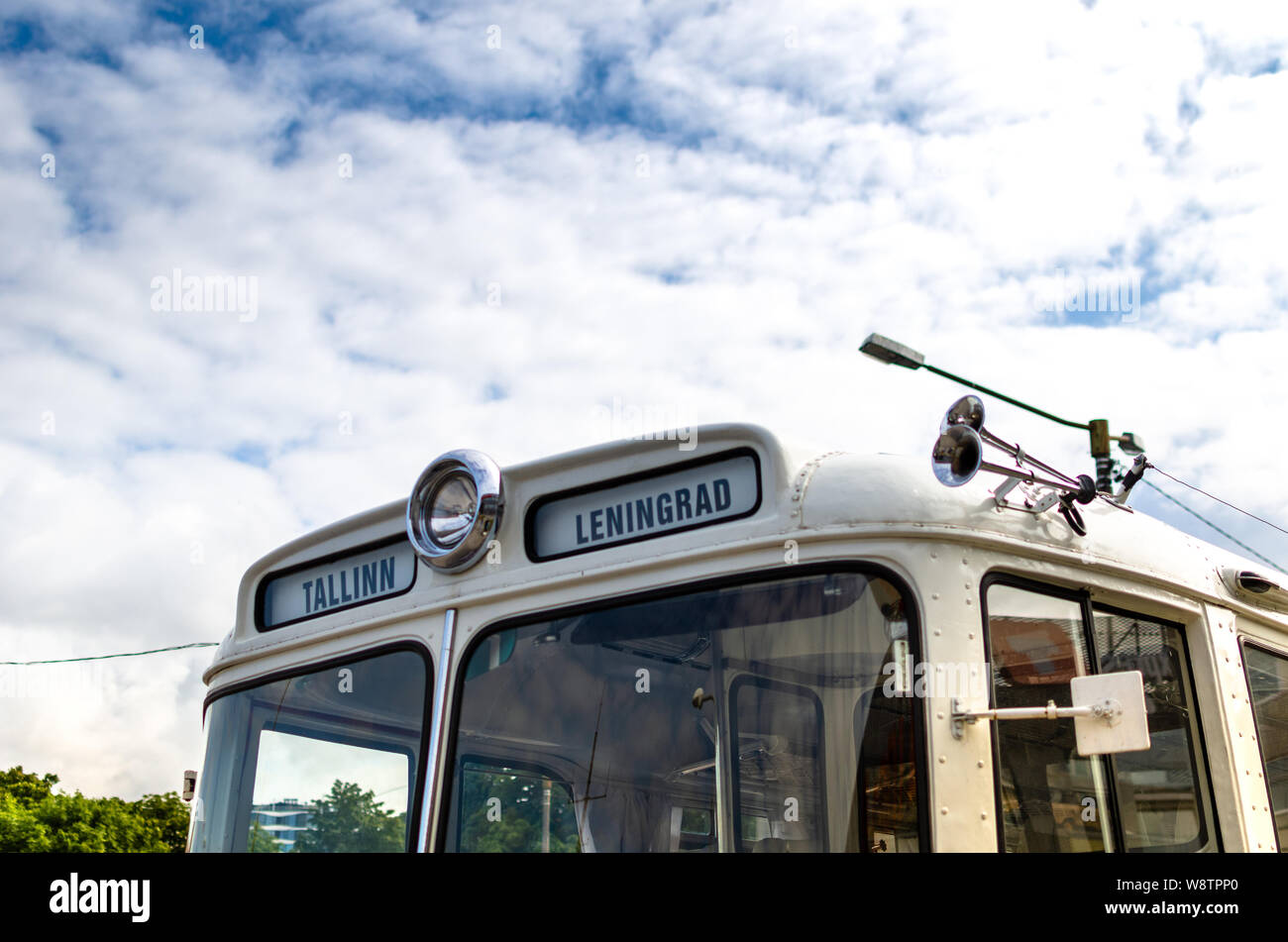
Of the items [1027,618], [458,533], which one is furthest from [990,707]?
[458,533]

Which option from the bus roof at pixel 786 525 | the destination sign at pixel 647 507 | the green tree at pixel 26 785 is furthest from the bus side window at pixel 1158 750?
the green tree at pixel 26 785

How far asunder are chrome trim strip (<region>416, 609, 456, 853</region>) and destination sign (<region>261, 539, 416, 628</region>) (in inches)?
12.6

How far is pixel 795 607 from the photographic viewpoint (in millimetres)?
3227

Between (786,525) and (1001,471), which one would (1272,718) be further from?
(786,525)

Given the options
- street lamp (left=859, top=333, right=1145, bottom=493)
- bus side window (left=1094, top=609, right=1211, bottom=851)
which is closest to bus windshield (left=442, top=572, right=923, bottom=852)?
bus side window (left=1094, top=609, right=1211, bottom=851)

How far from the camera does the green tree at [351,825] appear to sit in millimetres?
3785

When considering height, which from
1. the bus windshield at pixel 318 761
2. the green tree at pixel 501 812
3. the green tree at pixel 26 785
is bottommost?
the green tree at pixel 501 812

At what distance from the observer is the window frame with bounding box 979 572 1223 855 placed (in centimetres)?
300

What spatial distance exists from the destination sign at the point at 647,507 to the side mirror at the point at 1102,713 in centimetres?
84

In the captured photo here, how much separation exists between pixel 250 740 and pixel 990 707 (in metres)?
2.65

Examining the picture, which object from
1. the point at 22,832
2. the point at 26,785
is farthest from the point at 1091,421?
the point at 26,785

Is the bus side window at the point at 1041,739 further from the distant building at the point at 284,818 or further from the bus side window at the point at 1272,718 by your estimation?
the distant building at the point at 284,818

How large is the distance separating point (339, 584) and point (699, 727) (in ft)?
4.94
